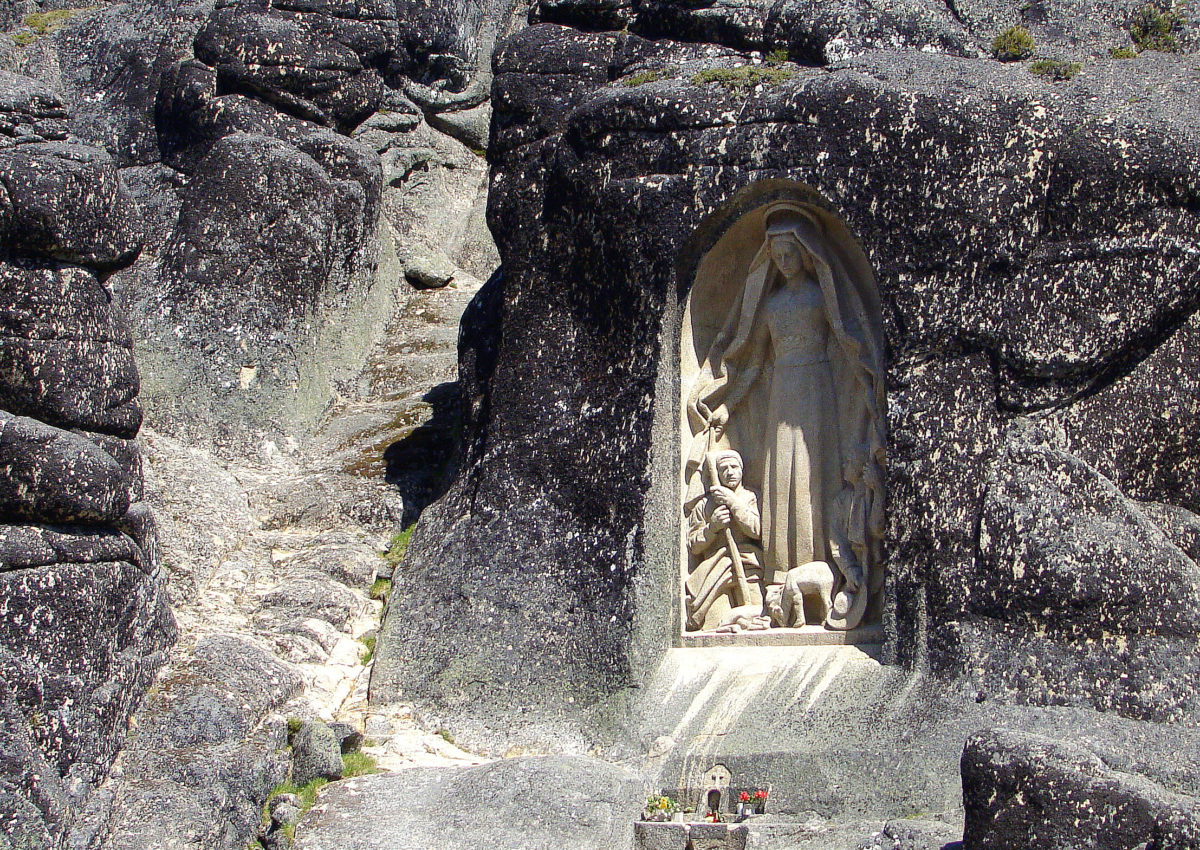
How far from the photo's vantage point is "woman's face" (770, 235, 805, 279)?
9672 mm

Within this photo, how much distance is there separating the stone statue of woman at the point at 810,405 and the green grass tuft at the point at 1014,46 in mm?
2077

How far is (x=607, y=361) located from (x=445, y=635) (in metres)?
2.11

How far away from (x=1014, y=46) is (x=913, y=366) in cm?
288

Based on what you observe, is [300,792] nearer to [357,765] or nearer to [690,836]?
[357,765]

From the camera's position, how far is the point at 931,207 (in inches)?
359

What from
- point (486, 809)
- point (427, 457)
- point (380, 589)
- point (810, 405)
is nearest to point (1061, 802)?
point (486, 809)

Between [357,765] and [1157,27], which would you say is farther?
[1157,27]

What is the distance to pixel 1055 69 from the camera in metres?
9.77

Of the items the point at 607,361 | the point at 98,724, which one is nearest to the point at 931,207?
the point at 607,361

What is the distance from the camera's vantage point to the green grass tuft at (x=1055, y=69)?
9711mm

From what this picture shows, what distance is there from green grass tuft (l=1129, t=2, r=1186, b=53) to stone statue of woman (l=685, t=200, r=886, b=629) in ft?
9.91

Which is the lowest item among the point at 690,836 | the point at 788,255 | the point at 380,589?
the point at 690,836

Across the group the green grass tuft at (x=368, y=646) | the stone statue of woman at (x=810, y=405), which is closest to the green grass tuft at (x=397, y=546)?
the green grass tuft at (x=368, y=646)

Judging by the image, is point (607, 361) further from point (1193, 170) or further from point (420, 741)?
point (1193, 170)
